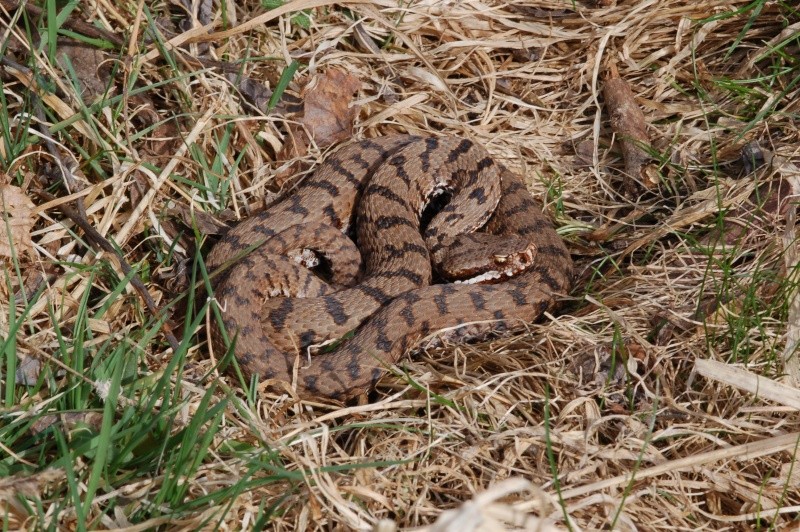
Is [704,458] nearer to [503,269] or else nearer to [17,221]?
[503,269]

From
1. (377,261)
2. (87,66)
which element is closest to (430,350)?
(377,261)

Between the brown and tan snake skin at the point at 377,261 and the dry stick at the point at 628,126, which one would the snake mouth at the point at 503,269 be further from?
the dry stick at the point at 628,126

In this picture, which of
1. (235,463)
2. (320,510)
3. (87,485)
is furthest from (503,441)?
(87,485)

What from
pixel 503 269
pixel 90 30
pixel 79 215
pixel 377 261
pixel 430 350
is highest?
pixel 90 30

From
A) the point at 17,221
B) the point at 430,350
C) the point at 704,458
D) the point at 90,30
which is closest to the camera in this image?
the point at 704,458

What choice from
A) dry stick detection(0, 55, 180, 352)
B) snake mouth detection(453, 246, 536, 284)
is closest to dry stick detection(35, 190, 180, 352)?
dry stick detection(0, 55, 180, 352)

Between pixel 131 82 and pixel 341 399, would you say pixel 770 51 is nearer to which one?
pixel 341 399

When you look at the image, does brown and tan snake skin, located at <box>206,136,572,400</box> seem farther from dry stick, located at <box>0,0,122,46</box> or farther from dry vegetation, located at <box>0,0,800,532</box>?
dry stick, located at <box>0,0,122,46</box>
